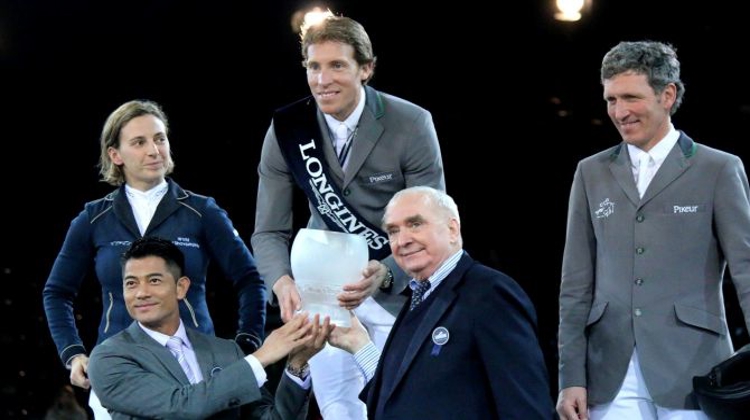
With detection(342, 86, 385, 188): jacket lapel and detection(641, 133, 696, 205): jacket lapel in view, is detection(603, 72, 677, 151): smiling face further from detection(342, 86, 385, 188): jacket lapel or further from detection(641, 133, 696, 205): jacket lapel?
detection(342, 86, 385, 188): jacket lapel

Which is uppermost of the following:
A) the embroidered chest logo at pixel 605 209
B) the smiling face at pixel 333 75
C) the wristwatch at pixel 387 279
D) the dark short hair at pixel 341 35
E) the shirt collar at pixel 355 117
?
the dark short hair at pixel 341 35

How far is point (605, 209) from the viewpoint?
3.16 metres


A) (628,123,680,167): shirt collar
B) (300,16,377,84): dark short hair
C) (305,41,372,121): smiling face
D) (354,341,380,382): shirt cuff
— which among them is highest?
(300,16,377,84): dark short hair

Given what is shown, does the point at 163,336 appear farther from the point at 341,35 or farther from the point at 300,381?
the point at 341,35

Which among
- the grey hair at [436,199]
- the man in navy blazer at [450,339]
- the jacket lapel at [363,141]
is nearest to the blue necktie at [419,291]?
the man in navy blazer at [450,339]

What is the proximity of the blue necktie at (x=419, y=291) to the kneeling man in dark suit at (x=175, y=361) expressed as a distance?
1.04ft

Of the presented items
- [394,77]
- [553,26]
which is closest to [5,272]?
[394,77]

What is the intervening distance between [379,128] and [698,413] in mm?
1053

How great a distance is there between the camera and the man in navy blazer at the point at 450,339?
2.66 metres

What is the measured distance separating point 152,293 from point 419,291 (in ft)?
2.42

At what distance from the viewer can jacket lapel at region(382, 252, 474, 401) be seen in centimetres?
278

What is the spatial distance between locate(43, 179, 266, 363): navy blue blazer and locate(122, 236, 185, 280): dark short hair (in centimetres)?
20

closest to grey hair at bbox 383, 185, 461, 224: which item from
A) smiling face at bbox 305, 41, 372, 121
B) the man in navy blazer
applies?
the man in navy blazer

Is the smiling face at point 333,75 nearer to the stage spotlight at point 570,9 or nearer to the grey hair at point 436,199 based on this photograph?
the grey hair at point 436,199
